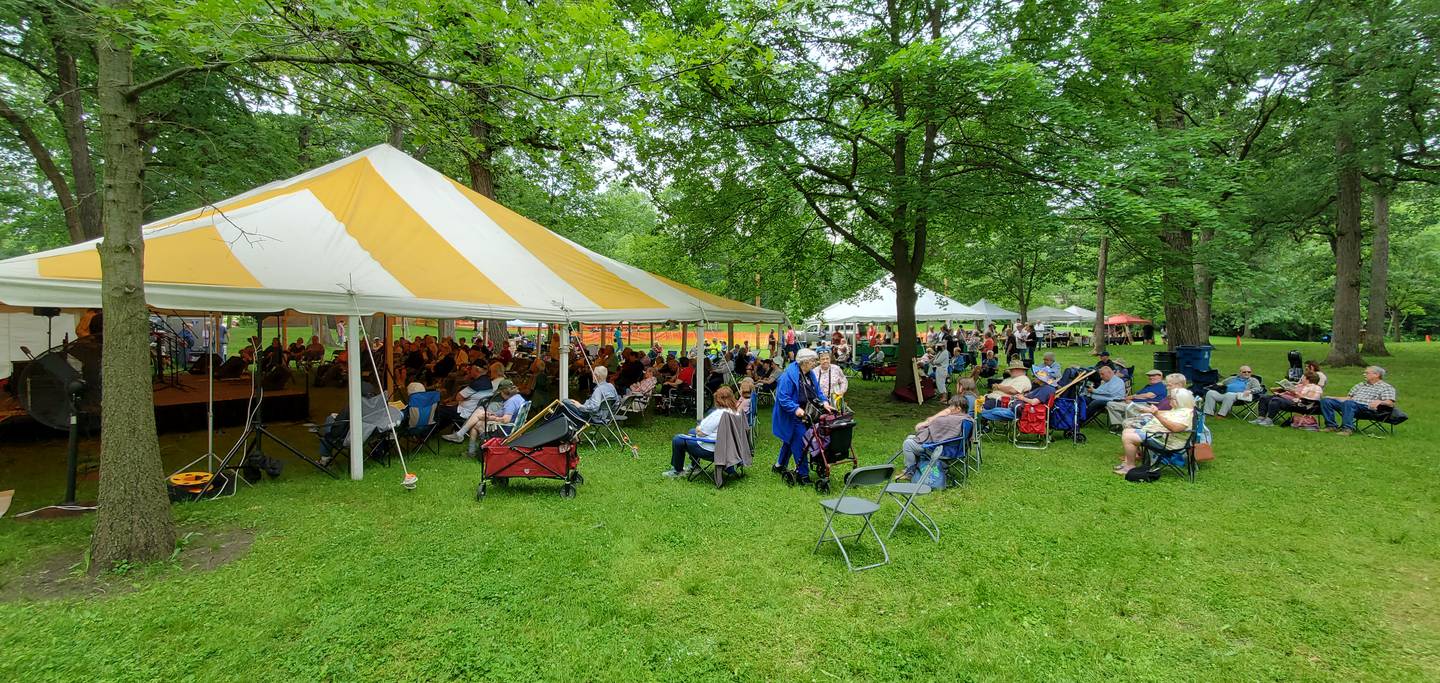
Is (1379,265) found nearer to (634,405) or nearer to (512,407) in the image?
(634,405)

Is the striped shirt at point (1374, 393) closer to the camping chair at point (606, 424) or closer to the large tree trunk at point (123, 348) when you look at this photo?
the camping chair at point (606, 424)

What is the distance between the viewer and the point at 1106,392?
331 inches

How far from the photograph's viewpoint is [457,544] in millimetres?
4000

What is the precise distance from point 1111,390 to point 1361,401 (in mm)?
2996

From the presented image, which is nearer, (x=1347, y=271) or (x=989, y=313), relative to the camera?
(x=1347, y=271)

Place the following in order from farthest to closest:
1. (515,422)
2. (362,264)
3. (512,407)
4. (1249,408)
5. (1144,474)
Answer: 1. (1249,408)
2. (512,407)
3. (515,422)
4. (362,264)
5. (1144,474)

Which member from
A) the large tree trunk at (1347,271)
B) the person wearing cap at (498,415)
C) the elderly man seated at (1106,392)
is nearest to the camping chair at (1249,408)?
the elderly man seated at (1106,392)

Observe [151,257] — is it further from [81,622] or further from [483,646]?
[483,646]

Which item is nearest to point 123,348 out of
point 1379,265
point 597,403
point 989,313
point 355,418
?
point 355,418

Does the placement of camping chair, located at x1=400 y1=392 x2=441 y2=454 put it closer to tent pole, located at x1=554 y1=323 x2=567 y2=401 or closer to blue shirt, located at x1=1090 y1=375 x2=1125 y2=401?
tent pole, located at x1=554 y1=323 x2=567 y2=401

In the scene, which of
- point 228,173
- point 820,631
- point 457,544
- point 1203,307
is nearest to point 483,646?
point 457,544

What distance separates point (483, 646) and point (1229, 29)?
15223 millimetres

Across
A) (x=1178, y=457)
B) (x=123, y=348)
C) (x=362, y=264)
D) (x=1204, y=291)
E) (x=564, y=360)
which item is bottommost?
(x=1178, y=457)

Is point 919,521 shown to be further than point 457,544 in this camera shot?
Yes
